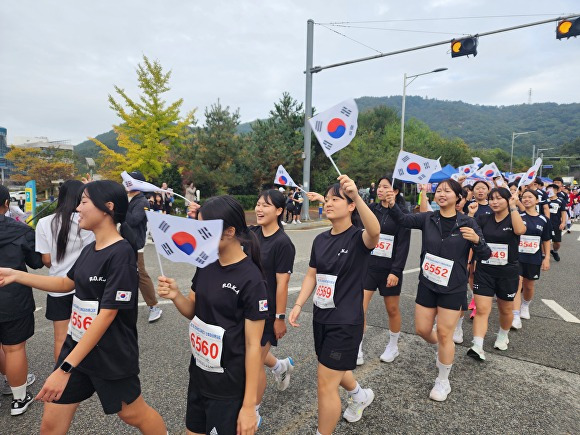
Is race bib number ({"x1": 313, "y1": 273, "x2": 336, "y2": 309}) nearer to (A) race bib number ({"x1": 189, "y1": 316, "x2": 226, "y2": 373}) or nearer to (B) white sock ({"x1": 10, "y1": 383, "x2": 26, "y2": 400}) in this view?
(A) race bib number ({"x1": 189, "y1": 316, "x2": 226, "y2": 373})

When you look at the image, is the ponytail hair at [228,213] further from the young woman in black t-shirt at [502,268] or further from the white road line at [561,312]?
the white road line at [561,312]

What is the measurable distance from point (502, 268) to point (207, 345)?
3450 mm

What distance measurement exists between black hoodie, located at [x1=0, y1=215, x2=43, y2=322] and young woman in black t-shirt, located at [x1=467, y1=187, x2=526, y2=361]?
4.16 m

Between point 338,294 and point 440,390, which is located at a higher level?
point 338,294

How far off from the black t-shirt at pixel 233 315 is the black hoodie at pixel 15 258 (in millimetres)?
1831

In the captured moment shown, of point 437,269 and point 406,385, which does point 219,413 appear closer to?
point 406,385

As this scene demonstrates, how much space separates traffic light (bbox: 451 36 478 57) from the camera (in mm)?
9758

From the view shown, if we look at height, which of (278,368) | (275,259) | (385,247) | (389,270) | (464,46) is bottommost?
(278,368)

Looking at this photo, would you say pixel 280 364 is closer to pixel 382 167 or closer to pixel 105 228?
pixel 105 228

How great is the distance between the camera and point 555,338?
4.30 meters

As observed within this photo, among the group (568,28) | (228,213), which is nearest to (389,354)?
(228,213)

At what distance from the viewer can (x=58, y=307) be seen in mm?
2855

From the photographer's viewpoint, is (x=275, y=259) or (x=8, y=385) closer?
(x=275, y=259)

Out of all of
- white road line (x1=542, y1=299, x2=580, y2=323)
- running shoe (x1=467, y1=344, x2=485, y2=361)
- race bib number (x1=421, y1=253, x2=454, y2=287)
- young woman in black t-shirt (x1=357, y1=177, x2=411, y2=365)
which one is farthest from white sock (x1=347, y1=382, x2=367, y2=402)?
white road line (x1=542, y1=299, x2=580, y2=323)
